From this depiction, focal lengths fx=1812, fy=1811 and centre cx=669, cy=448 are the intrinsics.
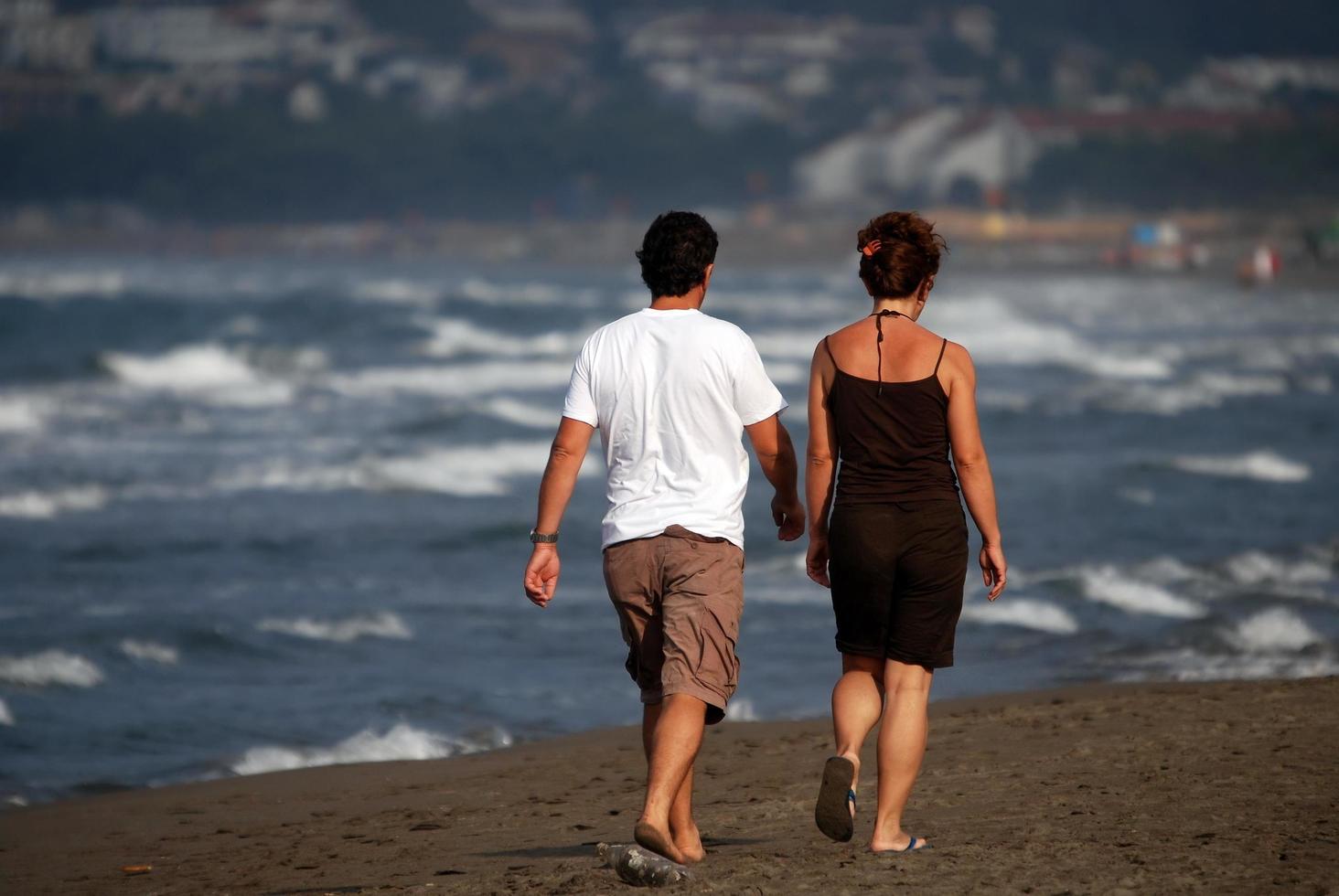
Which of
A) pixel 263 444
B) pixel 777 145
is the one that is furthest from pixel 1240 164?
pixel 263 444

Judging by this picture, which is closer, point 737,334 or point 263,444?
point 737,334

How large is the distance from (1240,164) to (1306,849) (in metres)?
128

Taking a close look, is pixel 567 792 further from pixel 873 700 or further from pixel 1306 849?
pixel 1306 849

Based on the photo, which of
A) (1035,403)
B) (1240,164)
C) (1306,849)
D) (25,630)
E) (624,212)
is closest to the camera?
(1306,849)

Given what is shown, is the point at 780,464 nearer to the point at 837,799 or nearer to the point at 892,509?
the point at 892,509

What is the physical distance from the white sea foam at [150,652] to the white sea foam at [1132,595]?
5.07 meters

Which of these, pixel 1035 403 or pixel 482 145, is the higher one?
pixel 482 145

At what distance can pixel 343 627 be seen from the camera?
32.6ft

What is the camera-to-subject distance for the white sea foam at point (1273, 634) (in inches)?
345

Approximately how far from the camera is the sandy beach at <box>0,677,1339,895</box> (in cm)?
445

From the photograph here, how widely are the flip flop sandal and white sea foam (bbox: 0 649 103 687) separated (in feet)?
17.0

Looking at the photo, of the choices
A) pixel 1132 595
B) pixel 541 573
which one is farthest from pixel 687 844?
pixel 1132 595

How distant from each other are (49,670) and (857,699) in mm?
5501

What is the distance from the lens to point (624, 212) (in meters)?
142
